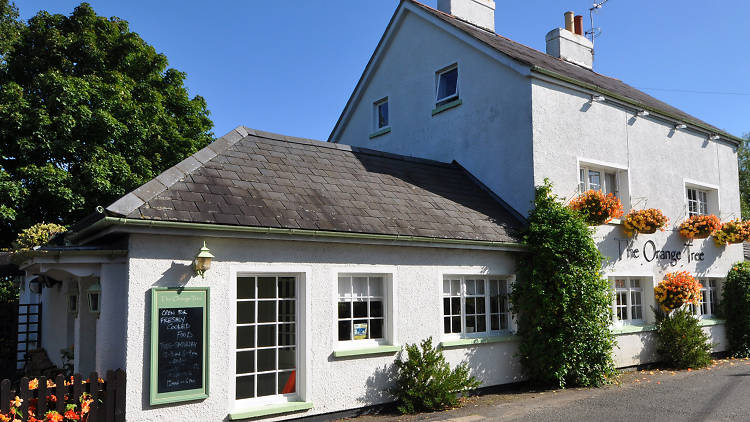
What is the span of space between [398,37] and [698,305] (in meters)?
10.9

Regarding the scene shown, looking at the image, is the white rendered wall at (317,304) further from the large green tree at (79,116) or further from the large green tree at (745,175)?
the large green tree at (745,175)

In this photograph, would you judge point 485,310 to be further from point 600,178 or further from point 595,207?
point 600,178

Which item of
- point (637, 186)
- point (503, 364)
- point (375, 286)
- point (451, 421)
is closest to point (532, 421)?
point (451, 421)

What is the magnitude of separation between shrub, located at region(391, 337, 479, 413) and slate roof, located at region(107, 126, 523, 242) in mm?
2031

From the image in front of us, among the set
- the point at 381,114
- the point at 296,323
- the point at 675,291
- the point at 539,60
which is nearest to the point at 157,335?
the point at 296,323

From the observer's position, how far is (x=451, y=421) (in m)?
8.60

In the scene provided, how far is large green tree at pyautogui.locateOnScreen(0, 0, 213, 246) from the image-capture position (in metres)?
17.3

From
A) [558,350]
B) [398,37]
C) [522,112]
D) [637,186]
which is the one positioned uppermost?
[398,37]

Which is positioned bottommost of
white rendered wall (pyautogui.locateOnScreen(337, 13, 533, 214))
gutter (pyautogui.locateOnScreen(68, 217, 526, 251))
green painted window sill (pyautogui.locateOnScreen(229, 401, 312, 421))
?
green painted window sill (pyautogui.locateOnScreen(229, 401, 312, 421))

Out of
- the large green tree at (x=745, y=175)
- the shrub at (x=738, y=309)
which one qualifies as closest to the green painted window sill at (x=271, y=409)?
the shrub at (x=738, y=309)

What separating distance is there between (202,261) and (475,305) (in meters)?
5.53

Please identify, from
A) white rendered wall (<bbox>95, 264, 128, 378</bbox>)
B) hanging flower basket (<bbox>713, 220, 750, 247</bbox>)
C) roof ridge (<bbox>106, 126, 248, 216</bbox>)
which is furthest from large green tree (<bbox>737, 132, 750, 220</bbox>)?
white rendered wall (<bbox>95, 264, 128, 378</bbox>)

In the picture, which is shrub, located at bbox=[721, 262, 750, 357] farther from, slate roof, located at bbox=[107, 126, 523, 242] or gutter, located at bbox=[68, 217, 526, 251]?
gutter, located at bbox=[68, 217, 526, 251]

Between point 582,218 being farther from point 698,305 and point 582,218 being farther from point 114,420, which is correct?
point 114,420
